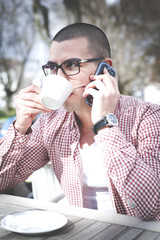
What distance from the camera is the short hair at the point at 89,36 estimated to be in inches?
70.8

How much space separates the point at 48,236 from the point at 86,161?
2.61 ft

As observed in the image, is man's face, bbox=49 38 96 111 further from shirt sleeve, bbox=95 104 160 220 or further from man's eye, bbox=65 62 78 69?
shirt sleeve, bbox=95 104 160 220

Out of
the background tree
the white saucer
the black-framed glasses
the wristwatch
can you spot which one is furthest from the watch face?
the background tree

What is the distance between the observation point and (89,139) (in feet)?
6.02

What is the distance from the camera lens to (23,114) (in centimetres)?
162

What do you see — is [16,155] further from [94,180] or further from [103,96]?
[103,96]

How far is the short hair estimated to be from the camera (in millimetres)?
1798

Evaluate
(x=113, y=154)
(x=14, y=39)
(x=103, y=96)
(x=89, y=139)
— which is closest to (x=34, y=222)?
(x=113, y=154)

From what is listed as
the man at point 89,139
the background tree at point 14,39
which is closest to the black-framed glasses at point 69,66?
the man at point 89,139

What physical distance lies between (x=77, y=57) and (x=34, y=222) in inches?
39.4

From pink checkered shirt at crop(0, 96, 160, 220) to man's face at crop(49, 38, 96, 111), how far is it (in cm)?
19

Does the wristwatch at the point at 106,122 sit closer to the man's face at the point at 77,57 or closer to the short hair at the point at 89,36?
the man's face at the point at 77,57

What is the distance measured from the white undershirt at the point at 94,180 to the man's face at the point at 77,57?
294 millimetres

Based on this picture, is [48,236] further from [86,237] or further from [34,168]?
[34,168]
